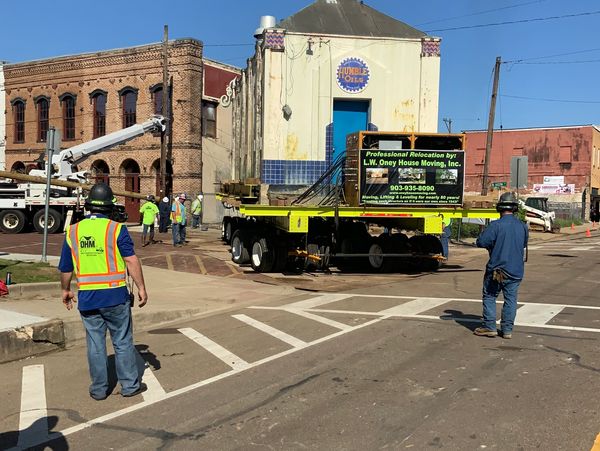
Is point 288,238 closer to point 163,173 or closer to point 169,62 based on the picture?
point 163,173

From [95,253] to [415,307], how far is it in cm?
586

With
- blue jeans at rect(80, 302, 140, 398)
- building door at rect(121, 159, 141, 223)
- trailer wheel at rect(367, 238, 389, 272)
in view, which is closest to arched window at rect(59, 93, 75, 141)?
building door at rect(121, 159, 141, 223)

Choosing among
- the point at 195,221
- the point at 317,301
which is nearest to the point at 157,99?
the point at 195,221

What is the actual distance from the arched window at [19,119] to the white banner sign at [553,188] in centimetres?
4182

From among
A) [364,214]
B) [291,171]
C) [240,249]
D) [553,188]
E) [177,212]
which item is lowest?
[240,249]

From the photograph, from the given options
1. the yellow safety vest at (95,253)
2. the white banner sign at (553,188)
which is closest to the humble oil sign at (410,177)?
the yellow safety vest at (95,253)

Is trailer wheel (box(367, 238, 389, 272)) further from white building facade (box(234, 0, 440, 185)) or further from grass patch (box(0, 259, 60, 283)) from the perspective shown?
grass patch (box(0, 259, 60, 283))

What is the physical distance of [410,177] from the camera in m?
12.8

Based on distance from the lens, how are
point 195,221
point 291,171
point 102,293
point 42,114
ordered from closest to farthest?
point 102,293 < point 291,171 < point 195,221 < point 42,114

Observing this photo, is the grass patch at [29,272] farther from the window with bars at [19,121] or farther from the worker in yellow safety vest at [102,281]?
the window with bars at [19,121]

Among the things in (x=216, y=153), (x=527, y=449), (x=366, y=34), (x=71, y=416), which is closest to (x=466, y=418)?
(x=527, y=449)

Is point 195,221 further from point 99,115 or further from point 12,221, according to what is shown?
point 99,115

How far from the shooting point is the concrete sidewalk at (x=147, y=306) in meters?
6.61

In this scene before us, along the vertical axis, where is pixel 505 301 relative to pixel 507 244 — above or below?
below
